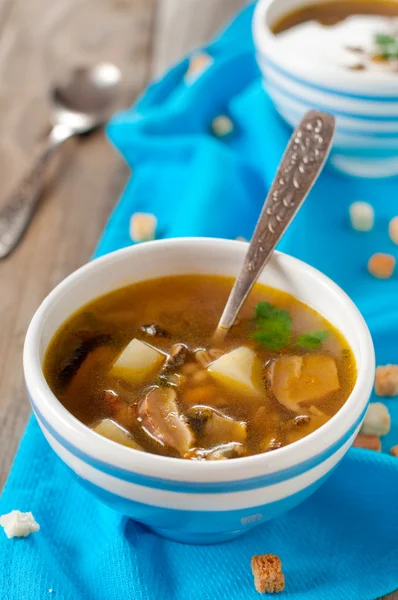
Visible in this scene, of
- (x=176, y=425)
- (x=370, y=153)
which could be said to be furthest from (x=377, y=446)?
(x=370, y=153)

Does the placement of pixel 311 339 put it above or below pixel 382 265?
above

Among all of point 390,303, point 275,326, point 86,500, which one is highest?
point 275,326

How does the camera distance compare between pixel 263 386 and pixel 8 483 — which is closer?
pixel 263 386

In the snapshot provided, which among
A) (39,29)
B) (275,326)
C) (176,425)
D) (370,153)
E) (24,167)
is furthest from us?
(39,29)

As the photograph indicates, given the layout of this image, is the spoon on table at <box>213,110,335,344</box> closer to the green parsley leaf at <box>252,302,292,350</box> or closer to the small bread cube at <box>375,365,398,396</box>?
the green parsley leaf at <box>252,302,292,350</box>

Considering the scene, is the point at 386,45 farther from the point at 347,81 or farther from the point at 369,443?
the point at 369,443

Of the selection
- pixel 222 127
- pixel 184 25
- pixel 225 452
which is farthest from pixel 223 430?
pixel 184 25

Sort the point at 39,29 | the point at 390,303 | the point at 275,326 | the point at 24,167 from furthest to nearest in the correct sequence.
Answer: the point at 39,29 < the point at 24,167 < the point at 390,303 < the point at 275,326

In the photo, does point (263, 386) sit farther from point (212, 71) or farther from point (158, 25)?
point (158, 25)
